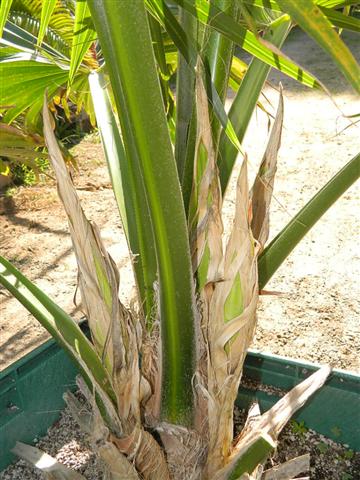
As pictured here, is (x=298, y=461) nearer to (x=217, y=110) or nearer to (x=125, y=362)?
(x=125, y=362)

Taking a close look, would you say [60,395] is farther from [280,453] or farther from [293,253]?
[293,253]

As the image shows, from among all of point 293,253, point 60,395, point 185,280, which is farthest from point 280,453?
point 293,253

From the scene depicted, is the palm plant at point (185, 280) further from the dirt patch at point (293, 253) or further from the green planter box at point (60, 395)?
the dirt patch at point (293, 253)

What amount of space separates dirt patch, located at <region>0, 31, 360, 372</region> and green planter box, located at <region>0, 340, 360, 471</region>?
0.30 meters

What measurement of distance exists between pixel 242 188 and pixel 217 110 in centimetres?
11

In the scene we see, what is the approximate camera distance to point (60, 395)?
1.17 m

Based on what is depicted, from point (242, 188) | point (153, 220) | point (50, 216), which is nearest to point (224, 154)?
point (242, 188)

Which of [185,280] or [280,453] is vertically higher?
[185,280]

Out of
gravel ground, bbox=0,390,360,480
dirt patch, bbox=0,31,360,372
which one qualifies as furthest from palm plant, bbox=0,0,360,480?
dirt patch, bbox=0,31,360,372

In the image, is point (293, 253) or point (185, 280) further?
point (293, 253)

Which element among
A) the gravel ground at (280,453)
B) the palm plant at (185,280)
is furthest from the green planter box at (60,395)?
Result: the palm plant at (185,280)

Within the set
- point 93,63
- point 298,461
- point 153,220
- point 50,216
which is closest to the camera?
point 153,220

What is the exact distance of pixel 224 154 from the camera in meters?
0.83

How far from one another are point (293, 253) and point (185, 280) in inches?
52.2
